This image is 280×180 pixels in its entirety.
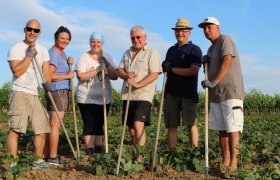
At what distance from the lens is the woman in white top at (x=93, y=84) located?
595 cm

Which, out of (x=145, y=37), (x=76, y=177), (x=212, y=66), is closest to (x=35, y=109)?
(x=76, y=177)

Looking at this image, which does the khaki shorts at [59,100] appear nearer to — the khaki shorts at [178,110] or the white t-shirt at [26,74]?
the white t-shirt at [26,74]

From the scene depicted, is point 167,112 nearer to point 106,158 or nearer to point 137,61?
point 137,61

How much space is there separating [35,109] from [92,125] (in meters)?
1.17

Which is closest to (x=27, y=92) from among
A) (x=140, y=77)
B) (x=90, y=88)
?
(x=90, y=88)

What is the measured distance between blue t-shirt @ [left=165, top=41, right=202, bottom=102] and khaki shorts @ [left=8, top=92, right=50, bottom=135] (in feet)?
6.52

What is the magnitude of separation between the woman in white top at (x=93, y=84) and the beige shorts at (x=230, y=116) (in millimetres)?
1741

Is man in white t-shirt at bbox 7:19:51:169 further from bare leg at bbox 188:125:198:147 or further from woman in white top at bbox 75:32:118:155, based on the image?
bare leg at bbox 188:125:198:147

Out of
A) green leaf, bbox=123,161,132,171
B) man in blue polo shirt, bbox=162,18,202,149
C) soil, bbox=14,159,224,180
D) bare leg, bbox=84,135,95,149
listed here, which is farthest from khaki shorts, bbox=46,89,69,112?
man in blue polo shirt, bbox=162,18,202,149

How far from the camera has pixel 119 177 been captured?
4980 millimetres

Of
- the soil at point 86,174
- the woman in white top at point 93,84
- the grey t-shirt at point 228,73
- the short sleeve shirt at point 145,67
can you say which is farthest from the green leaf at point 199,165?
the woman in white top at point 93,84

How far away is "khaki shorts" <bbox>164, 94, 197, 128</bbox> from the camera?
19.1 ft

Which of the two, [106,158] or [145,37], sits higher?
[145,37]

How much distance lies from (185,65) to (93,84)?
1482 millimetres
